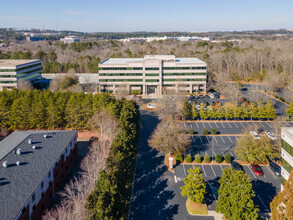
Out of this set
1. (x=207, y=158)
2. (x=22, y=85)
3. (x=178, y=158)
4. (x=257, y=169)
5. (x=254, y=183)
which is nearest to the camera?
(x=254, y=183)

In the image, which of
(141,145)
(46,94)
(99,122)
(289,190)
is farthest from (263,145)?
(46,94)

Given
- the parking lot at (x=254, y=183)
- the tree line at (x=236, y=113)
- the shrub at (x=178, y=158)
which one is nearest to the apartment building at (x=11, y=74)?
the tree line at (x=236, y=113)

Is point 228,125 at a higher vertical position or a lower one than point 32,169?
lower

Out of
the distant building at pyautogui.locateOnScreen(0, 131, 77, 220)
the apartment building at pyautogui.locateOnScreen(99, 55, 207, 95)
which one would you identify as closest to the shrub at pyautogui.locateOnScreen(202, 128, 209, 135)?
the distant building at pyautogui.locateOnScreen(0, 131, 77, 220)

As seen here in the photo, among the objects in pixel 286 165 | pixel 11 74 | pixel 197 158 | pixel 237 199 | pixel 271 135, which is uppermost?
pixel 11 74

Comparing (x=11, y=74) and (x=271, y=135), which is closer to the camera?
(x=271, y=135)

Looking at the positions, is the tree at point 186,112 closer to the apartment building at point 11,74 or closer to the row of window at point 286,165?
the row of window at point 286,165

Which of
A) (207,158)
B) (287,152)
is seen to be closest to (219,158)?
(207,158)

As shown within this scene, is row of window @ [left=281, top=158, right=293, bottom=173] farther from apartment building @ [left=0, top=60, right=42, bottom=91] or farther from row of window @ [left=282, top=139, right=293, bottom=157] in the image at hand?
apartment building @ [left=0, top=60, right=42, bottom=91]

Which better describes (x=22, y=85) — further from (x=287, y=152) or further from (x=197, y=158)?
(x=287, y=152)
